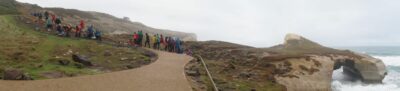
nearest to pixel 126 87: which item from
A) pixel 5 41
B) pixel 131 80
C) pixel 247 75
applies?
pixel 131 80

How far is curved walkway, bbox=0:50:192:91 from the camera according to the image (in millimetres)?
16906

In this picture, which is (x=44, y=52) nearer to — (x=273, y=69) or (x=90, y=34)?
(x=90, y=34)

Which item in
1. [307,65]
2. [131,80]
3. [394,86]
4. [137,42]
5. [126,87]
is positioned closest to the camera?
[126,87]

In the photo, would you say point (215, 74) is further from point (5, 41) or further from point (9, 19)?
point (9, 19)

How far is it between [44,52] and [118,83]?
10790 mm

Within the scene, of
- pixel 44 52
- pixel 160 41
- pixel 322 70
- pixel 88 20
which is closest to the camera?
pixel 44 52

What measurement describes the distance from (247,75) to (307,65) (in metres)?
8.89

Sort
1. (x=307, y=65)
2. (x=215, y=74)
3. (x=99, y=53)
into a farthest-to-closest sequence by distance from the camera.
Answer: (x=307, y=65) < (x=99, y=53) < (x=215, y=74)

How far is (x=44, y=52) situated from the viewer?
1083 inches

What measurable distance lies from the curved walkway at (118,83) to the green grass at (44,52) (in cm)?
151

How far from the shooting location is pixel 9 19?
43.6m

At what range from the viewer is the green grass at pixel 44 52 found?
21984 millimetres

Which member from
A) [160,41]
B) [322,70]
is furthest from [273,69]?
[160,41]

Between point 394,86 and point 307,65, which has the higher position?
point 307,65
